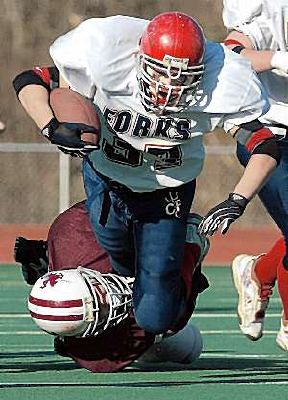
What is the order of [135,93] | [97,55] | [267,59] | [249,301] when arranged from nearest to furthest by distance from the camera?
1. [97,55]
2. [135,93]
3. [267,59]
4. [249,301]

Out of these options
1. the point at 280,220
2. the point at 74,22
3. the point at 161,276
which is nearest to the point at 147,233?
the point at 161,276

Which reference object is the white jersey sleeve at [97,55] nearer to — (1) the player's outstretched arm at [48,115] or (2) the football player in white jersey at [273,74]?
(1) the player's outstretched arm at [48,115]

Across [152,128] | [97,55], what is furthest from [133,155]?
[97,55]

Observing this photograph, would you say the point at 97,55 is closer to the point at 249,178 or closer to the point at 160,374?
the point at 249,178

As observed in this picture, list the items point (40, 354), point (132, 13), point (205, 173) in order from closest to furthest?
point (40, 354) < point (205, 173) < point (132, 13)

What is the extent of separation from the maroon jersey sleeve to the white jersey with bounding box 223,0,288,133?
929 millimetres

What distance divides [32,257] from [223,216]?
4.31 feet

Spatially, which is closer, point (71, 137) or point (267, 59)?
point (71, 137)

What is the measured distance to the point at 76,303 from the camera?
19.9 ft

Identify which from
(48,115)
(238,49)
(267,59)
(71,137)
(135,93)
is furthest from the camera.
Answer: (238,49)

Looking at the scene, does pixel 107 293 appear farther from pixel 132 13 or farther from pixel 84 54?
pixel 132 13

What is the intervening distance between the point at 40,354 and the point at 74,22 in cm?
1122

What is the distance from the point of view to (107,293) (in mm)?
6227

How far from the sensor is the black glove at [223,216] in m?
5.63
